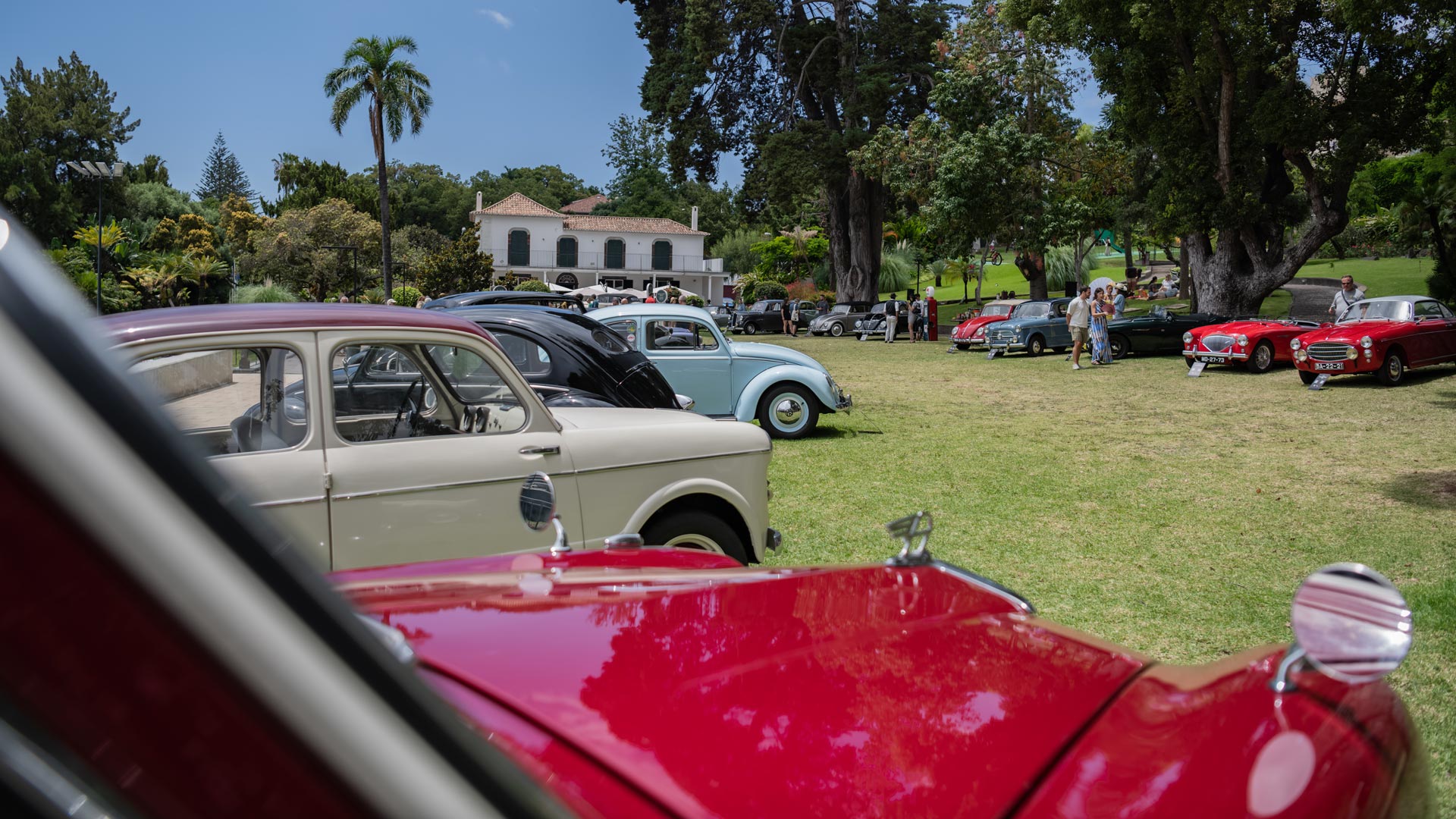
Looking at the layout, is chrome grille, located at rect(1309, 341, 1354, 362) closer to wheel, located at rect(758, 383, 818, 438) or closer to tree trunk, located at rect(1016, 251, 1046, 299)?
wheel, located at rect(758, 383, 818, 438)

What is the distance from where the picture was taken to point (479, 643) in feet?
5.05

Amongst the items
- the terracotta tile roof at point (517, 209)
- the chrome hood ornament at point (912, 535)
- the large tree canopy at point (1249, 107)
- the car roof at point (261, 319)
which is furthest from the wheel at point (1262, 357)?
the terracotta tile roof at point (517, 209)

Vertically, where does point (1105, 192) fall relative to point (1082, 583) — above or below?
above

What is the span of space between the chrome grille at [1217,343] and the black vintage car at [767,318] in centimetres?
2187

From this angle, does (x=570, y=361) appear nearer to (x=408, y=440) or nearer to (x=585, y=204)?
(x=408, y=440)

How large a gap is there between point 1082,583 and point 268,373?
468 centimetres

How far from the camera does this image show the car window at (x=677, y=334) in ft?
37.3

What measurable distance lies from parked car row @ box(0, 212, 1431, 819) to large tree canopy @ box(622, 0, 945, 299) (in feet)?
108

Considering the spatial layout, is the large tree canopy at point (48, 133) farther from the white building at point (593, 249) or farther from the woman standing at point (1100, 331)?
the white building at point (593, 249)

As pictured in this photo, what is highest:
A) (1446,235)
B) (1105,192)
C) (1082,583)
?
(1105,192)

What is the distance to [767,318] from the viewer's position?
39.6 meters

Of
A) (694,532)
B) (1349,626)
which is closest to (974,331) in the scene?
(694,532)

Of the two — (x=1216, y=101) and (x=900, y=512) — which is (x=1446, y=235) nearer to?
(x=1216, y=101)

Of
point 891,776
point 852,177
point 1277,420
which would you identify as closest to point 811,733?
point 891,776
